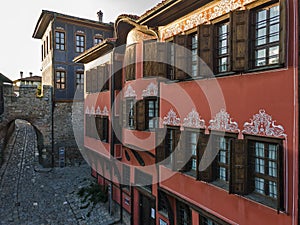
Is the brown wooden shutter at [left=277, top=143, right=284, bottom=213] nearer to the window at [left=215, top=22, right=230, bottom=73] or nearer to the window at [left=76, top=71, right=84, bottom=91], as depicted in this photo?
the window at [left=215, top=22, right=230, bottom=73]

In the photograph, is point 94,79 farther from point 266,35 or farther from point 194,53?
point 266,35

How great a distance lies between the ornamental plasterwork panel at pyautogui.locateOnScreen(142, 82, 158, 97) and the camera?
336 inches

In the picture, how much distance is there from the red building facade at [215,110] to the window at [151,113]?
0.04 m

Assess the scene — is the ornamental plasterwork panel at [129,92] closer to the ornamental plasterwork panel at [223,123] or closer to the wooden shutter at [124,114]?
the wooden shutter at [124,114]

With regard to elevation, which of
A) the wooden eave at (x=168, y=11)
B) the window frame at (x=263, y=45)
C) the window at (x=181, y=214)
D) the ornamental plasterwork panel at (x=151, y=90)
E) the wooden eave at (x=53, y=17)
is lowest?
the window at (x=181, y=214)

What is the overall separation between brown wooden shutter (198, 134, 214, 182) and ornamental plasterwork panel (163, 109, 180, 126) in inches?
47.3

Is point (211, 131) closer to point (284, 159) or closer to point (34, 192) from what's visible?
point (284, 159)

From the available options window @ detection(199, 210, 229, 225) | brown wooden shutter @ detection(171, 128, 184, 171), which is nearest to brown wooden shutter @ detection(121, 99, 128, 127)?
brown wooden shutter @ detection(171, 128, 184, 171)

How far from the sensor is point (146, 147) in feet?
29.0

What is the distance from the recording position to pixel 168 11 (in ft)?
23.6

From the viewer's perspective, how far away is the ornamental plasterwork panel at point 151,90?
8.55 meters

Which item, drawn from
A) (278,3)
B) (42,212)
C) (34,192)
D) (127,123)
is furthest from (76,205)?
(278,3)

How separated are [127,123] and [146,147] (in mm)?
1789

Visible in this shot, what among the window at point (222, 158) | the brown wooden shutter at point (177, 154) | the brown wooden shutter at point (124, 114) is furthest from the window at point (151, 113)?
the window at point (222, 158)
